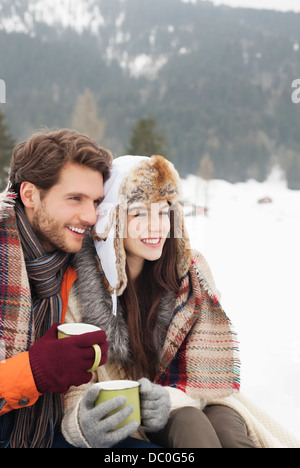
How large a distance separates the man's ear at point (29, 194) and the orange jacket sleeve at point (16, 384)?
68 cm

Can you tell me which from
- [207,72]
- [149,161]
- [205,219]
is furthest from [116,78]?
[149,161]

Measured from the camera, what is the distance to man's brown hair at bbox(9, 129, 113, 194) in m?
1.93

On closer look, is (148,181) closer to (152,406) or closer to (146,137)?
(152,406)

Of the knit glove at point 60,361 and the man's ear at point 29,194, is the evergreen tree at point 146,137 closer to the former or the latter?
the man's ear at point 29,194

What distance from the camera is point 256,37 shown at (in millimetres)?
100000

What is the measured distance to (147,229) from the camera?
6.68 feet

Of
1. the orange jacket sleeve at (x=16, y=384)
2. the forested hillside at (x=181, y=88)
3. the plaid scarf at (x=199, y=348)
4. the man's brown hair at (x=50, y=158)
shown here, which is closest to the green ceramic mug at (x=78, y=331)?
the orange jacket sleeve at (x=16, y=384)

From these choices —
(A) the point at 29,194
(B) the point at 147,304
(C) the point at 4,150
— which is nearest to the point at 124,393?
(B) the point at 147,304

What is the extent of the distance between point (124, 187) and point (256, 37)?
361 feet

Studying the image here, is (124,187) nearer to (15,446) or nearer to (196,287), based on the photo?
(196,287)

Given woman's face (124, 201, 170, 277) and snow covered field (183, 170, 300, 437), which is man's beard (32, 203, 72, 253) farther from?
snow covered field (183, 170, 300, 437)

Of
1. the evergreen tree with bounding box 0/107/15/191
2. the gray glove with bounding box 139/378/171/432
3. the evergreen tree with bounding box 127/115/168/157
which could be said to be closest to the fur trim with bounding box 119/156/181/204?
the gray glove with bounding box 139/378/171/432

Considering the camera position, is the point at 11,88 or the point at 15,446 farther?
the point at 11,88

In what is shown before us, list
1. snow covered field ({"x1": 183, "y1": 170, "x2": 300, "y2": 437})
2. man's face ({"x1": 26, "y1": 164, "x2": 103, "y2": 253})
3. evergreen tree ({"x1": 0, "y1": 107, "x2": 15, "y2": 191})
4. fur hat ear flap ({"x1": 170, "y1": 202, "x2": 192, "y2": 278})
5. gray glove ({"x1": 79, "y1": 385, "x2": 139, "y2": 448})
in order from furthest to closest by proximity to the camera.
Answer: evergreen tree ({"x1": 0, "y1": 107, "x2": 15, "y2": 191}) < snow covered field ({"x1": 183, "y1": 170, "x2": 300, "y2": 437}) < fur hat ear flap ({"x1": 170, "y1": 202, "x2": 192, "y2": 278}) < man's face ({"x1": 26, "y1": 164, "x2": 103, "y2": 253}) < gray glove ({"x1": 79, "y1": 385, "x2": 139, "y2": 448})
